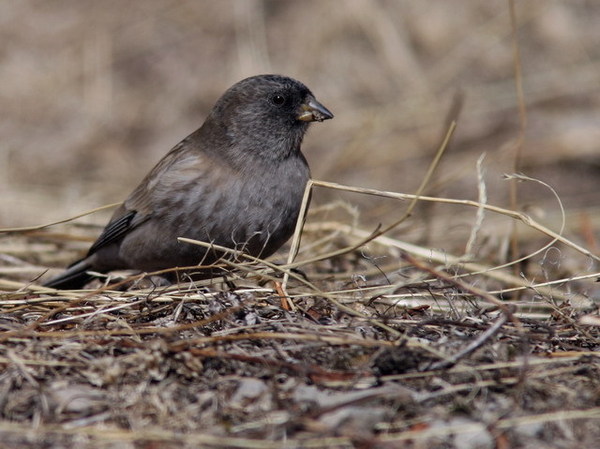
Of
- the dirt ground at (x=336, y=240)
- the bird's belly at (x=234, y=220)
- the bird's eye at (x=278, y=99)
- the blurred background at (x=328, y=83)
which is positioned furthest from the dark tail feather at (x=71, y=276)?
the blurred background at (x=328, y=83)

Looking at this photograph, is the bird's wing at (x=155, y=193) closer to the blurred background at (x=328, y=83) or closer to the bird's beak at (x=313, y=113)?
the bird's beak at (x=313, y=113)

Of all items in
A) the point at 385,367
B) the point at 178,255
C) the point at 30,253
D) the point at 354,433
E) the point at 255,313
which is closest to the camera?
the point at 354,433

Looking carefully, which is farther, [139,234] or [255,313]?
[139,234]

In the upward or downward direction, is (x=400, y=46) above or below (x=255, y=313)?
above

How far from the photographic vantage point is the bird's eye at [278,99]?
468 cm

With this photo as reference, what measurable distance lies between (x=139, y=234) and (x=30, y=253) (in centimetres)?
108

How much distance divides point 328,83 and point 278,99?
14.3ft

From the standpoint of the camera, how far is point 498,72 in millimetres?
8812

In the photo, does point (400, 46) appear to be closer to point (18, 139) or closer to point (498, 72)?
point (498, 72)

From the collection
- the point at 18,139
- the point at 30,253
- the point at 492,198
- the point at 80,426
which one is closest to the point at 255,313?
the point at 80,426

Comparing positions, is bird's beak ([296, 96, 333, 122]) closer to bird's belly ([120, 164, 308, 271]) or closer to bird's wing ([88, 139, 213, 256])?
bird's belly ([120, 164, 308, 271])

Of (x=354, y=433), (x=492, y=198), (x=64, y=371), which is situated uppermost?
(x=64, y=371)

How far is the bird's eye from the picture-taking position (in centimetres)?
468

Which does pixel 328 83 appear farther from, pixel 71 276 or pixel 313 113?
pixel 71 276
